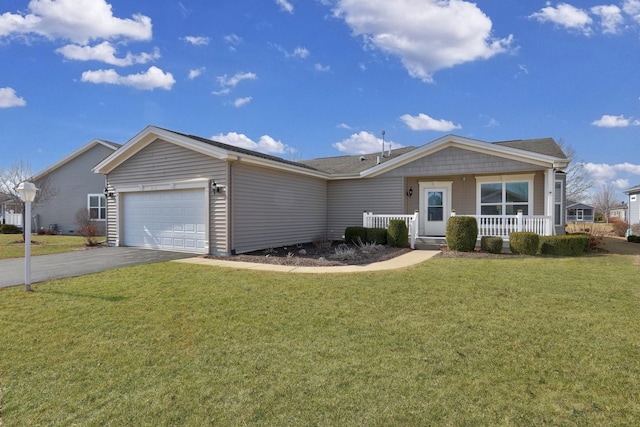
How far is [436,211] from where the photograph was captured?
14273mm

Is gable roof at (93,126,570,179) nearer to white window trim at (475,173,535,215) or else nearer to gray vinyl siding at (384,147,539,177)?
gray vinyl siding at (384,147,539,177)

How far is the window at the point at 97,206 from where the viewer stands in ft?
70.2

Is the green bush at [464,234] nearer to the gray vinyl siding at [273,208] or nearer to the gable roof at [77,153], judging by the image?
the gray vinyl siding at [273,208]

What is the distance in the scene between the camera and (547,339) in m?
3.78

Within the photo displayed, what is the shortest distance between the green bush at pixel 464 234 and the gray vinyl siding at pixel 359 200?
342 cm

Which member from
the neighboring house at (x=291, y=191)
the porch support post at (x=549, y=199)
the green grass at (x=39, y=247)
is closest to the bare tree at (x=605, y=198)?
the neighboring house at (x=291, y=191)

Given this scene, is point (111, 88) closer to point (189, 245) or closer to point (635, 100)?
point (189, 245)

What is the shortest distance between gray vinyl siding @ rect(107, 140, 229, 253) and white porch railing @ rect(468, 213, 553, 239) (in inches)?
344

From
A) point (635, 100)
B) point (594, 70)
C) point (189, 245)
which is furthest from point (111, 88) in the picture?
point (635, 100)

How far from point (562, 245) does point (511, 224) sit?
6.37 feet

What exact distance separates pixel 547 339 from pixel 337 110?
19.3 metres

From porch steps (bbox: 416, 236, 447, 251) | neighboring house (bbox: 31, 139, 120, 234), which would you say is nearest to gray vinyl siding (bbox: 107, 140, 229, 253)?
porch steps (bbox: 416, 236, 447, 251)

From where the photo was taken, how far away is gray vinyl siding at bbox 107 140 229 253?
10.6 metres

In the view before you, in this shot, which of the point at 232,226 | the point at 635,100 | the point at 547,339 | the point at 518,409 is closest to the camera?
the point at 518,409
